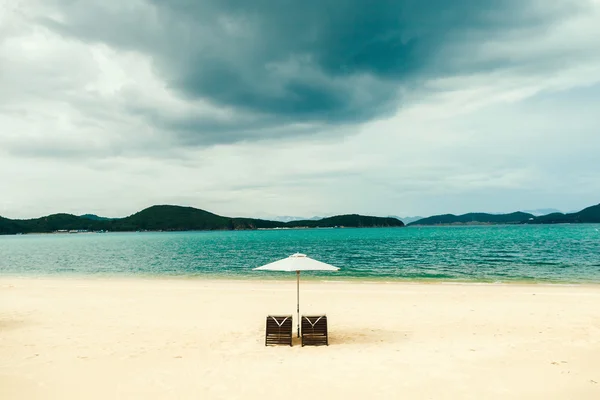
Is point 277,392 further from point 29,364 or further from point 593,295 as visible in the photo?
point 593,295

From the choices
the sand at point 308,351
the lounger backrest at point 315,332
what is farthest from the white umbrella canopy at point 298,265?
the sand at point 308,351

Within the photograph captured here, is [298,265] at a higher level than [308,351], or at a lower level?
higher

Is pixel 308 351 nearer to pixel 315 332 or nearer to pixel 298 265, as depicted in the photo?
pixel 315 332

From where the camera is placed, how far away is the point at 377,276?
3622 centimetres

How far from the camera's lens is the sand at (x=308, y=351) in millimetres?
8438

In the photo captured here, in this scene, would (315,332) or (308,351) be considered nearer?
(308,351)

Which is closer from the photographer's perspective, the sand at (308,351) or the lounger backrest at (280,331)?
the sand at (308,351)

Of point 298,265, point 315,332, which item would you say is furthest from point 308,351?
point 298,265

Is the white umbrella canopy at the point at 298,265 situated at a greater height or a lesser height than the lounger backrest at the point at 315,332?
greater

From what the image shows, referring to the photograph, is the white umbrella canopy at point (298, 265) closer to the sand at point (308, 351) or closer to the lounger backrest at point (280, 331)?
the lounger backrest at point (280, 331)

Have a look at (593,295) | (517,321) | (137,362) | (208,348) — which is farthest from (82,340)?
(593,295)

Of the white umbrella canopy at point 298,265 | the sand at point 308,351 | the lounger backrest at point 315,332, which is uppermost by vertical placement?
the white umbrella canopy at point 298,265

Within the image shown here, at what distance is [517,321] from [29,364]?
52.5 ft

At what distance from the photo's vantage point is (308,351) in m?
11.2
